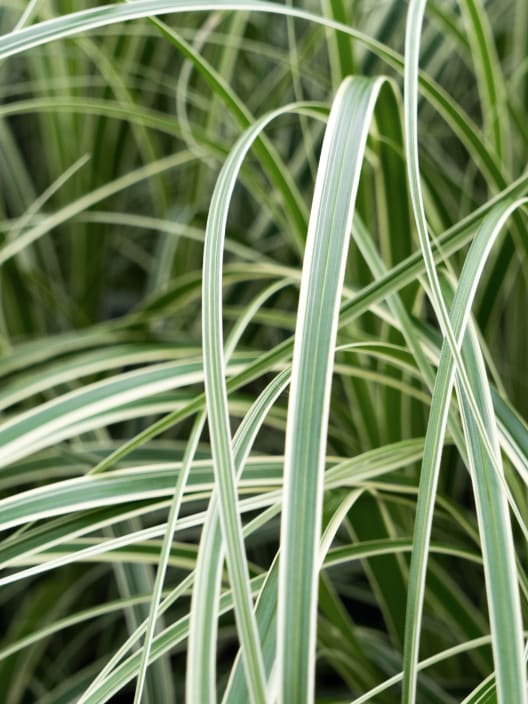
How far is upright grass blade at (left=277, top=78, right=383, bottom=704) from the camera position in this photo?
0.94 ft

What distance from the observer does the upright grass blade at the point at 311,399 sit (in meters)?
0.29

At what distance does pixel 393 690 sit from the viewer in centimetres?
57

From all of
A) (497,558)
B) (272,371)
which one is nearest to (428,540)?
(497,558)

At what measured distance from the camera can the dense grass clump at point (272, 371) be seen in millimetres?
326

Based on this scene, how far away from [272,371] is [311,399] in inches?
12.4

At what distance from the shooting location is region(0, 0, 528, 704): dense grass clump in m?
0.33

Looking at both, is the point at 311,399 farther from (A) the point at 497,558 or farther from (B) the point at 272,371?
(B) the point at 272,371

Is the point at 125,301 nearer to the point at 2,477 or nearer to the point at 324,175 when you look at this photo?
the point at 2,477

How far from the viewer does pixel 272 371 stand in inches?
25.0

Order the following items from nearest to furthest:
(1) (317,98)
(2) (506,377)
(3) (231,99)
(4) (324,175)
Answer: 1. (4) (324,175)
2. (3) (231,99)
3. (2) (506,377)
4. (1) (317,98)

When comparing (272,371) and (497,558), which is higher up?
(272,371)

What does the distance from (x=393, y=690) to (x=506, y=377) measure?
0.27m

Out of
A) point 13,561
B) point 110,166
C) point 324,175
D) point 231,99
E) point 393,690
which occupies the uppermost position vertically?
point 110,166

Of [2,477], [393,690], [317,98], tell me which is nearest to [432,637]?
[393,690]
